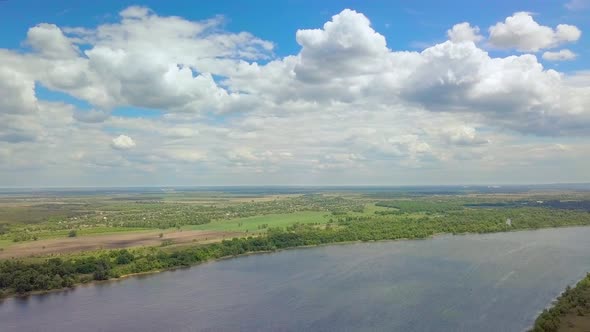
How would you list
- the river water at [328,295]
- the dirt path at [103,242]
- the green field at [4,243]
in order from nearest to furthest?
the river water at [328,295] → the dirt path at [103,242] → the green field at [4,243]

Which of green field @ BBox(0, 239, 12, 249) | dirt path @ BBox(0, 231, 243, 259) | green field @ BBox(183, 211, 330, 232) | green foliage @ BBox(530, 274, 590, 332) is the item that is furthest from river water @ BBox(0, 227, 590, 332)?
green field @ BBox(0, 239, 12, 249)

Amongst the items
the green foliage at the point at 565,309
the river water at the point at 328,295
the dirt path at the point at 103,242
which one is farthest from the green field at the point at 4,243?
the green foliage at the point at 565,309

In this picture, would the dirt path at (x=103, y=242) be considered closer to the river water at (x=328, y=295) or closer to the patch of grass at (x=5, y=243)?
the patch of grass at (x=5, y=243)

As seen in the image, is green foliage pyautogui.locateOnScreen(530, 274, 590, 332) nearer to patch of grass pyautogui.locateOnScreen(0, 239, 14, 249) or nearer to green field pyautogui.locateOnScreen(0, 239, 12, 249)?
patch of grass pyautogui.locateOnScreen(0, 239, 14, 249)

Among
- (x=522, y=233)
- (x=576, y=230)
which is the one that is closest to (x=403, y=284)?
(x=522, y=233)

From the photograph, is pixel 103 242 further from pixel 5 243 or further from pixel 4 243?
pixel 4 243

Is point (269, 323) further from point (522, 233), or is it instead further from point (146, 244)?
point (522, 233)

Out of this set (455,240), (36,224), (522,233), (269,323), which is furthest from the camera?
(36,224)
